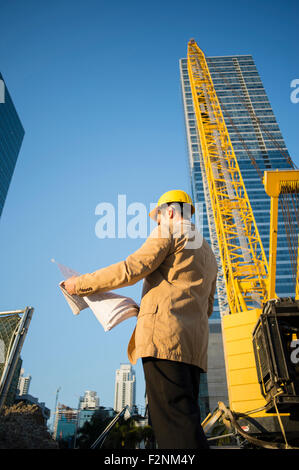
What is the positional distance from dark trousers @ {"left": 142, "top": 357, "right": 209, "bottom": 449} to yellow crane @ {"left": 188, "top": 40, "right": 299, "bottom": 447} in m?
1.07

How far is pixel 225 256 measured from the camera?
19.4m

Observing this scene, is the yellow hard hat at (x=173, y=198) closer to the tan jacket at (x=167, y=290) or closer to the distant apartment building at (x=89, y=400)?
the tan jacket at (x=167, y=290)

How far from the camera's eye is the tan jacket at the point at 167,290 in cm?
159

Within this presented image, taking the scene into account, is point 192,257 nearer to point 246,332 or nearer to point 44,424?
point 44,424

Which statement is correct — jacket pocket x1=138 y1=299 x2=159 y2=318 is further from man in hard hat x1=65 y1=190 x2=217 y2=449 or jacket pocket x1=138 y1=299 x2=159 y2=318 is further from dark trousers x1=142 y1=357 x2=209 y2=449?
dark trousers x1=142 y1=357 x2=209 y2=449

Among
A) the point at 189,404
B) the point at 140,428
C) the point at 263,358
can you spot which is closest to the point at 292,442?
the point at 263,358

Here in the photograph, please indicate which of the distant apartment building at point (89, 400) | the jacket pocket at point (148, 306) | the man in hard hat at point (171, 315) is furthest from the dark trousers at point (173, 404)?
the distant apartment building at point (89, 400)

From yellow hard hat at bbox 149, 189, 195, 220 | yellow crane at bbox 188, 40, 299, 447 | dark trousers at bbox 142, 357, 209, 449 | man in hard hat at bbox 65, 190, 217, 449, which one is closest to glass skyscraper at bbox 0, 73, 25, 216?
yellow crane at bbox 188, 40, 299, 447

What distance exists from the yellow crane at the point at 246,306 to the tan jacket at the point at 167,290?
1.12 metres

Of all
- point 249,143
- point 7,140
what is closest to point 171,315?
point 7,140

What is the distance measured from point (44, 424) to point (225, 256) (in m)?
16.4

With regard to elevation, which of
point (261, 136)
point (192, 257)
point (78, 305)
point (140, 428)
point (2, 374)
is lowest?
point (2, 374)
